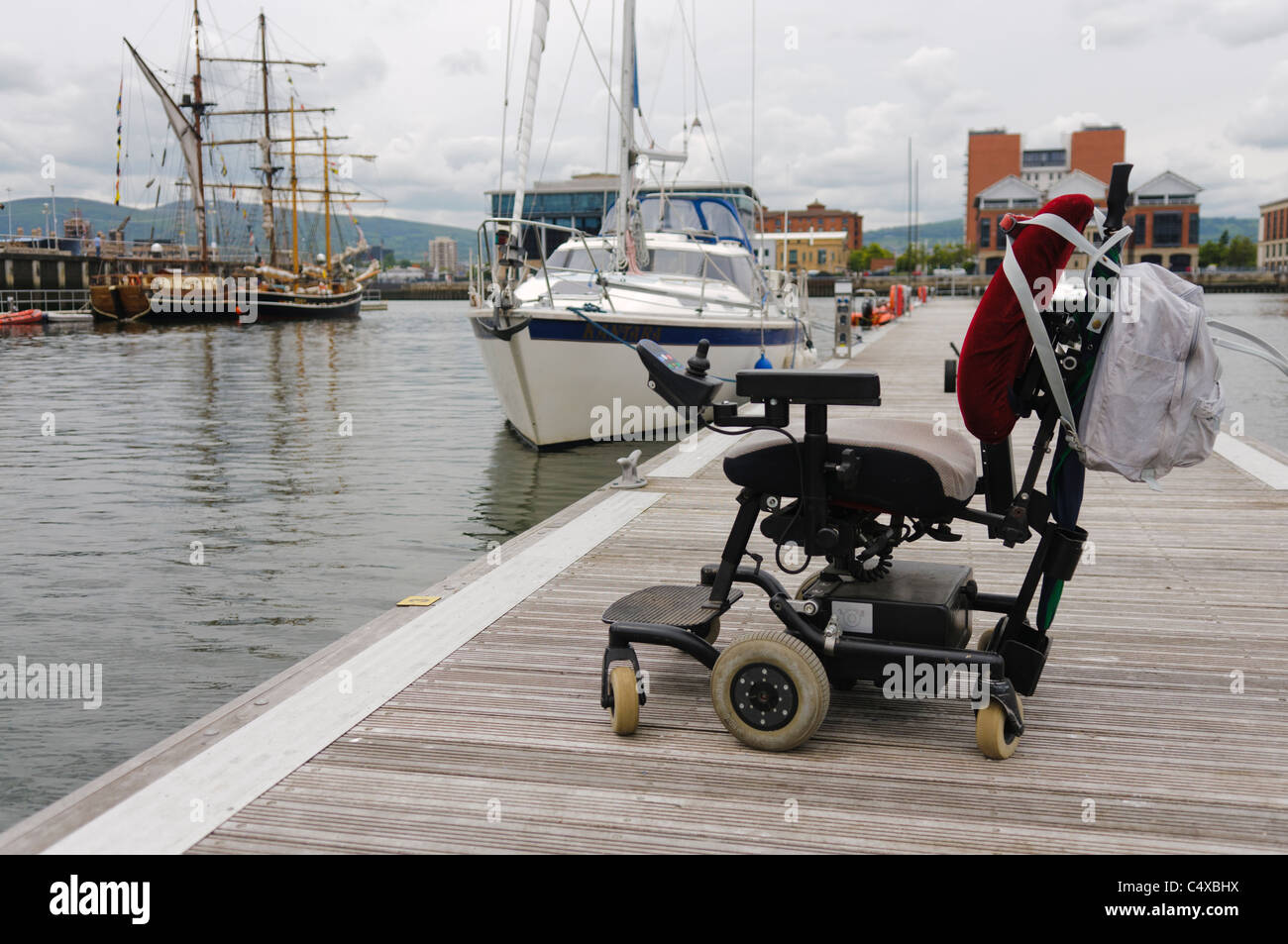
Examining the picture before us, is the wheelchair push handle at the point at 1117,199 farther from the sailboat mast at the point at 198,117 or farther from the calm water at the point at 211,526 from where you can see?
the sailboat mast at the point at 198,117

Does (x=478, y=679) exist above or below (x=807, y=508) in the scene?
below

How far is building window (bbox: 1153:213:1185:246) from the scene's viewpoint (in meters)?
134

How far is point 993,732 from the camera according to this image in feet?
10.4

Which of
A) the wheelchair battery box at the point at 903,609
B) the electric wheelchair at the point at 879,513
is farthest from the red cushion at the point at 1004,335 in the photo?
the wheelchair battery box at the point at 903,609

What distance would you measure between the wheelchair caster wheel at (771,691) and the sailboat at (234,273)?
6813cm

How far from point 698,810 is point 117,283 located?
237 ft

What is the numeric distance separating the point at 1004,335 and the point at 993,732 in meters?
1.13

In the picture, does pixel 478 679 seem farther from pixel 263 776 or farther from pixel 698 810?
pixel 698 810

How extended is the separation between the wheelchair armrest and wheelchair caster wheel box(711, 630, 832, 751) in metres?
0.73

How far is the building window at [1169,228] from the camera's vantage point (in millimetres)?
134375

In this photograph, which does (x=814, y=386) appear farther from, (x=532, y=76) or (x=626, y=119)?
(x=626, y=119)

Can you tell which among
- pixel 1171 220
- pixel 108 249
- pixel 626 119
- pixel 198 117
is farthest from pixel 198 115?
pixel 1171 220
